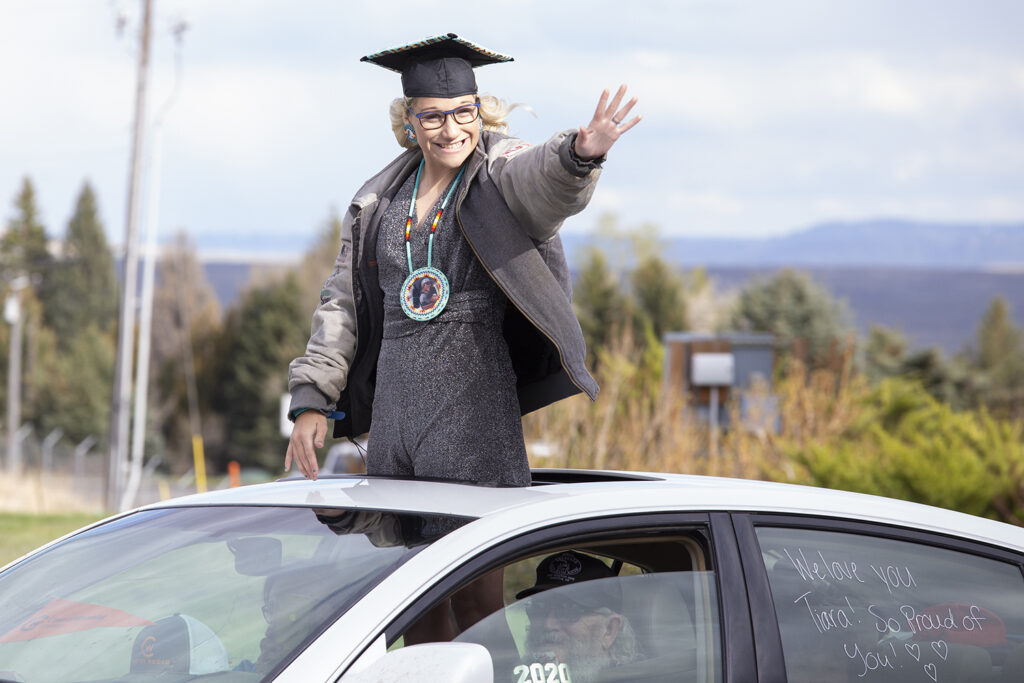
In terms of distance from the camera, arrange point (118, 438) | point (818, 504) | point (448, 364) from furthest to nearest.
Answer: point (118, 438) < point (448, 364) < point (818, 504)

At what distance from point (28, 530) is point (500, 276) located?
10.1 meters

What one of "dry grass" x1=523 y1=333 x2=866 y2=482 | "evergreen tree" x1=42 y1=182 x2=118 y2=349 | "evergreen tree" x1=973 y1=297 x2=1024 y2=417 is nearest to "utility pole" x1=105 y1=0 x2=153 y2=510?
"dry grass" x1=523 y1=333 x2=866 y2=482

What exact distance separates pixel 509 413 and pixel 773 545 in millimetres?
790

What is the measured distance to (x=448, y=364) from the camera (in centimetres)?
300

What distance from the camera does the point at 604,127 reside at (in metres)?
2.63

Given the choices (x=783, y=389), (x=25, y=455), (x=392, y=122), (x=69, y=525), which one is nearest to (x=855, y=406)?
(x=783, y=389)

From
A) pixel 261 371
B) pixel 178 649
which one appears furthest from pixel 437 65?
pixel 261 371

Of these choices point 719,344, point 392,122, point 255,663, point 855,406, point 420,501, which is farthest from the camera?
point 719,344

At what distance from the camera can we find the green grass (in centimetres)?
1013

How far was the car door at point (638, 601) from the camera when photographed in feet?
7.46

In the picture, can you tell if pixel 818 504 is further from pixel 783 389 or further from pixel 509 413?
pixel 783 389

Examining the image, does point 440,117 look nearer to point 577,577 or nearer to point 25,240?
point 577,577

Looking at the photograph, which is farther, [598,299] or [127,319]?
[598,299]

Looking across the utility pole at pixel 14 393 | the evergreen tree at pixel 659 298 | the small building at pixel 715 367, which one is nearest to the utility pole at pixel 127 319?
the utility pole at pixel 14 393
